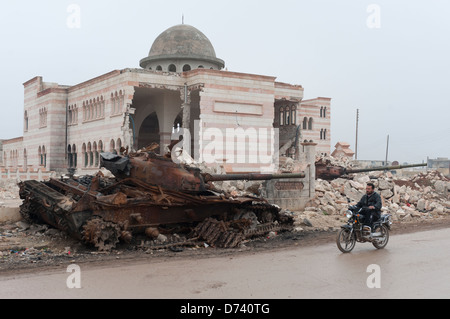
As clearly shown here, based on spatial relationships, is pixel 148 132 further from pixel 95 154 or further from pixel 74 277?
pixel 74 277

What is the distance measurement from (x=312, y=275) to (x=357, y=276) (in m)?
0.71

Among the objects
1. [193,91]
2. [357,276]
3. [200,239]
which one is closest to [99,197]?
[200,239]

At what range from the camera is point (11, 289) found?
693 centimetres

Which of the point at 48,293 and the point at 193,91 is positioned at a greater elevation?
the point at 193,91

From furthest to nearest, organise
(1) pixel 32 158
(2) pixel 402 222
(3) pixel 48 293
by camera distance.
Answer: (1) pixel 32 158 < (2) pixel 402 222 < (3) pixel 48 293

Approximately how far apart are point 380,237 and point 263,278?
13.8 ft


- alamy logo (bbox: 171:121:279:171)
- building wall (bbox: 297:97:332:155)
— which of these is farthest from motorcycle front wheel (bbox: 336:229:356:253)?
building wall (bbox: 297:97:332:155)

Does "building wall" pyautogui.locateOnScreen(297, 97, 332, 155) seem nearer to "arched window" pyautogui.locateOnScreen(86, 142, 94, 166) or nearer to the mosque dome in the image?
the mosque dome

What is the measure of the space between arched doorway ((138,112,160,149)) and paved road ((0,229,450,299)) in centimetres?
3077

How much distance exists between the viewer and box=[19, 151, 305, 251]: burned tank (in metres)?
10.3

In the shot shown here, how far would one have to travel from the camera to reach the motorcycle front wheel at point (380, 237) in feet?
34.5

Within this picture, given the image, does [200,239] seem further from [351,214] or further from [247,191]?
[247,191]

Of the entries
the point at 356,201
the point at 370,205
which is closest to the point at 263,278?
the point at 370,205

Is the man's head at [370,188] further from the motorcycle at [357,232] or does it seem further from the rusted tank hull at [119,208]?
the rusted tank hull at [119,208]
